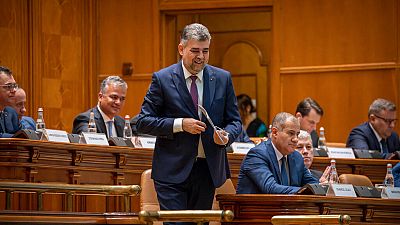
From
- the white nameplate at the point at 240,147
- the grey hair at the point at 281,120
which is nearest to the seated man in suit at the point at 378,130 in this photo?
the white nameplate at the point at 240,147

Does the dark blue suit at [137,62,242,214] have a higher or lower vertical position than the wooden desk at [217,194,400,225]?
higher

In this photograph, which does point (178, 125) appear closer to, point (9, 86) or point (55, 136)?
point (55, 136)

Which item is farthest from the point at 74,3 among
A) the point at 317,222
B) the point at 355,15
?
the point at 317,222

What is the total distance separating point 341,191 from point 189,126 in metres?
1.28

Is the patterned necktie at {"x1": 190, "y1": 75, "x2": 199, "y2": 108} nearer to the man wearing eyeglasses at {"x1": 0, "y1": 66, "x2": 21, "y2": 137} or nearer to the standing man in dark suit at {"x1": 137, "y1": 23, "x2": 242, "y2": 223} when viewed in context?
the standing man in dark suit at {"x1": 137, "y1": 23, "x2": 242, "y2": 223}

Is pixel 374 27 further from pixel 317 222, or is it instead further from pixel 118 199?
pixel 317 222

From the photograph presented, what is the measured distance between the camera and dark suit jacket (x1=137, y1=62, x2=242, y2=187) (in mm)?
5191

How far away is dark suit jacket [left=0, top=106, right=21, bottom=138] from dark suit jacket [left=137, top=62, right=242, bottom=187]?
2.55 metres

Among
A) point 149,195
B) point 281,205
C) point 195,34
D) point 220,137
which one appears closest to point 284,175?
point 281,205

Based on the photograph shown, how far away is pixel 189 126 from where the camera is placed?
5078 millimetres

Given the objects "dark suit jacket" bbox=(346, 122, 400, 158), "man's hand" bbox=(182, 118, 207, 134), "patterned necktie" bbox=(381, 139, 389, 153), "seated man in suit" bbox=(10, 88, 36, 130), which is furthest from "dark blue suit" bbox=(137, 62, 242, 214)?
"patterned necktie" bbox=(381, 139, 389, 153)

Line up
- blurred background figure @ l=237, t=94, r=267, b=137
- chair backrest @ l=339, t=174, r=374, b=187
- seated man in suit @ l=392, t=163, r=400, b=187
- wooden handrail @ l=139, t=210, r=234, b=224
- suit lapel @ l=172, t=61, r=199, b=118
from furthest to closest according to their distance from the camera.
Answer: blurred background figure @ l=237, t=94, r=267, b=137, seated man in suit @ l=392, t=163, r=400, b=187, chair backrest @ l=339, t=174, r=374, b=187, suit lapel @ l=172, t=61, r=199, b=118, wooden handrail @ l=139, t=210, r=234, b=224

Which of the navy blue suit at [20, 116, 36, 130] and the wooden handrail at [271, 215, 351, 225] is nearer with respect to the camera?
the wooden handrail at [271, 215, 351, 225]

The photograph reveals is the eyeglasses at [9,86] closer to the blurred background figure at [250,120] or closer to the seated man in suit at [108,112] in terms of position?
the seated man in suit at [108,112]
